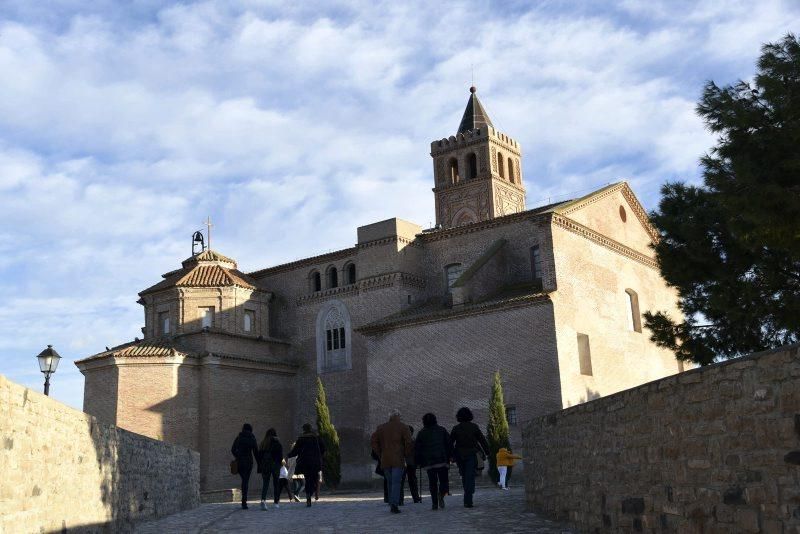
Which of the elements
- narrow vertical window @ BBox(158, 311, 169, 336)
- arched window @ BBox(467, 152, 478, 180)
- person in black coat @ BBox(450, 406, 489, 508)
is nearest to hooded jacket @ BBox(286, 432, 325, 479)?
person in black coat @ BBox(450, 406, 489, 508)

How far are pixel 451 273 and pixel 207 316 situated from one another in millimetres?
10267

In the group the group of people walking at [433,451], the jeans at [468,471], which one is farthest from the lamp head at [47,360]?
the jeans at [468,471]

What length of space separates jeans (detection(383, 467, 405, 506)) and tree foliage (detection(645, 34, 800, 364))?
6438mm

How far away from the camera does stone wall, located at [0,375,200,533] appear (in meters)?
7.03

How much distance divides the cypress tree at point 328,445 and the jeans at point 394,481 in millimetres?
18475

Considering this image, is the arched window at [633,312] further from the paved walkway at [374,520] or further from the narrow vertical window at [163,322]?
the paved walkway at [374,520]

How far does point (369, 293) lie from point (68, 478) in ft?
83.4

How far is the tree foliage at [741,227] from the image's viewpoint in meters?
12.5

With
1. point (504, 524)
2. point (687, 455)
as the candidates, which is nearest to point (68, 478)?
point (504, 524)

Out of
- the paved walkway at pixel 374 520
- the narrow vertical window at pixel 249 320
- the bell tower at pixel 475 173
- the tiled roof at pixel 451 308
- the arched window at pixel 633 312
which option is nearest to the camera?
the paved walkway at pixel 374 520

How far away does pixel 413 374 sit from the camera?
30125 mm

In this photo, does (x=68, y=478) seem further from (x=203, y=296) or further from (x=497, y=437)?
(x=203, y=296)

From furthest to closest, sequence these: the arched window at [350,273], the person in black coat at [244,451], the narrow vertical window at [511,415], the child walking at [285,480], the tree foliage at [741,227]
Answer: the arched window at [350,273] < the narrow vertical window at [511,415] < the child walking at [285,480] < the person in black coat at [244,451] < the tree foliage at [741,227]

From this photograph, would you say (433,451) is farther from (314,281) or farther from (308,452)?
(314,281)
